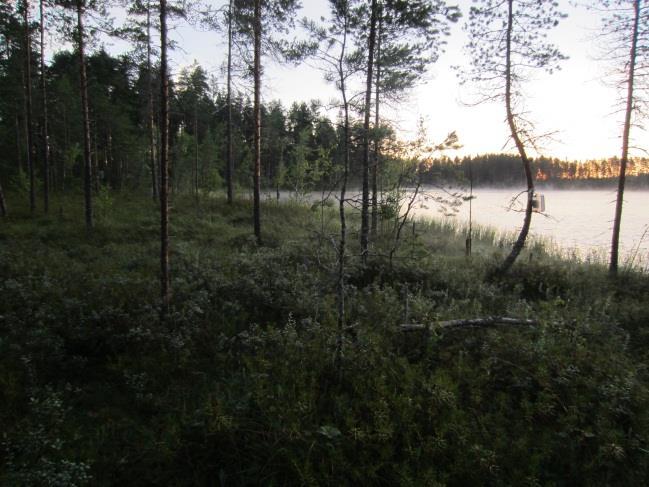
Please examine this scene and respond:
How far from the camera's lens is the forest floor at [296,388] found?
12.5 feet

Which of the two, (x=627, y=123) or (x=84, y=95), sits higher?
(x=84, y=95)

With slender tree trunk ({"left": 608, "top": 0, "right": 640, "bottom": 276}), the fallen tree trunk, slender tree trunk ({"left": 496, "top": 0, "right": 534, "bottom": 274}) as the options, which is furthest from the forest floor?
slender tree trunk ({"left": 608, "top": 0, "right": 640, "bottom": 276})

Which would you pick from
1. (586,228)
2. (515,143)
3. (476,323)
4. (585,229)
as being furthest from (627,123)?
(586,228)

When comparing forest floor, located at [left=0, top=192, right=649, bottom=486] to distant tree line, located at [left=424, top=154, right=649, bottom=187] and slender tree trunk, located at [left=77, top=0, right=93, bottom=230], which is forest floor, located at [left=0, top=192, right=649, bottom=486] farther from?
distant tree line, located at [left=424, top=154, right=649, bottom=187]

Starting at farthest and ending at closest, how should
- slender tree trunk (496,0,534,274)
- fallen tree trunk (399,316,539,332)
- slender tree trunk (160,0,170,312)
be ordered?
slender tree trunk (496,0,534,274), slender tree trunk (160,0,170,312), fallen tree trunk (399,316,539,332)

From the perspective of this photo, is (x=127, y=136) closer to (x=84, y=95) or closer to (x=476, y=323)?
(x=84, y=95)

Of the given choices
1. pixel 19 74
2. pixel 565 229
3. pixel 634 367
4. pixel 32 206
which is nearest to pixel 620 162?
pixel 634 367

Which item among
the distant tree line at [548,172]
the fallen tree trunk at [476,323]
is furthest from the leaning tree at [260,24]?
the distant tree line at [548,172]

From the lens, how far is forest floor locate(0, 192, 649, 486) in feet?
12.5

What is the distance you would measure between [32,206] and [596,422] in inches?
896

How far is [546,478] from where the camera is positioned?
3.83 m

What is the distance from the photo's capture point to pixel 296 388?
492 centimetres

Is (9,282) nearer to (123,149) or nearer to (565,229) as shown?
(123,149)

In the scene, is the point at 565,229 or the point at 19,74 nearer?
the point at 19,74
